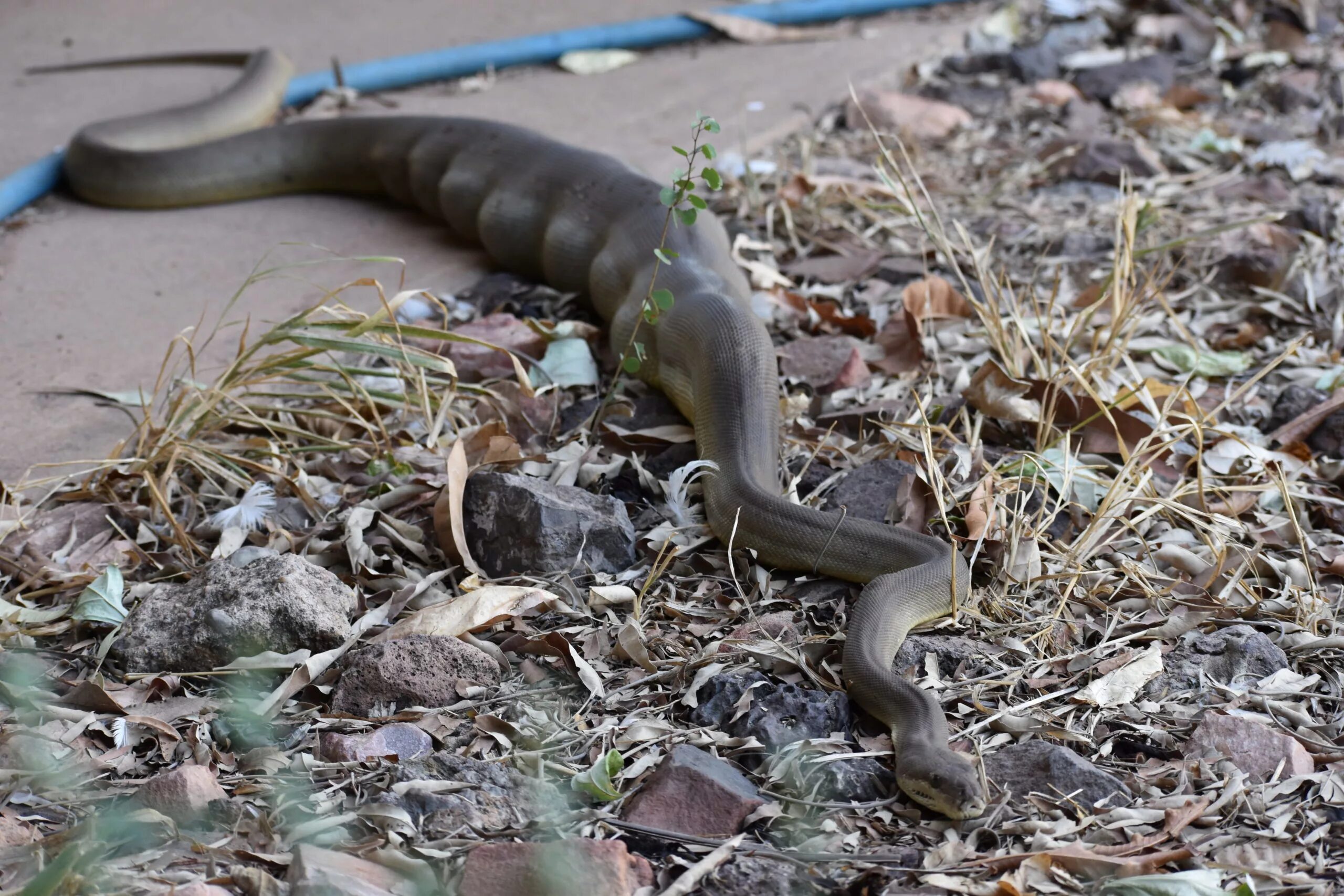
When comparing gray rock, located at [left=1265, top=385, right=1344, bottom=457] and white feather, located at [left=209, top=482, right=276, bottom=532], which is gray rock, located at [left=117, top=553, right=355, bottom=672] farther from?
gray rock, located at [left=1265, top=385, right=1344, bottom=457]

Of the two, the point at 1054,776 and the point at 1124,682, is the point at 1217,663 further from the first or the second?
the point at 1054,776

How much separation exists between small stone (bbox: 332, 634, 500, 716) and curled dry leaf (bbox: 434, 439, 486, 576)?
361 mm

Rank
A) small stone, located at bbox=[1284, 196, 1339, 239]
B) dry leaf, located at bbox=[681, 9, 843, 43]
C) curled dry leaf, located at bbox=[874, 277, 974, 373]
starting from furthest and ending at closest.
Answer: dry leaf, located at bbox=[681, 9, 843, 43], small stone, located at bbox=[1284, 196, 1339, 239], curled dry leaf, located at bbox=[874, 277, 974, 373]

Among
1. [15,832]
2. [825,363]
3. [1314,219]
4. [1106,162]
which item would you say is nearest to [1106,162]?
[1106,162]

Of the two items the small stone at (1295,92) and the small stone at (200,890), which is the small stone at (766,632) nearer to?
the small stone at (200,890)

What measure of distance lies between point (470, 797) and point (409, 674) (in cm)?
38

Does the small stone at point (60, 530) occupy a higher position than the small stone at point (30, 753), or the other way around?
the small stone at point (60, 530)

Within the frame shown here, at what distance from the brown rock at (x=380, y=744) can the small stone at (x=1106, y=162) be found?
395 centimetres

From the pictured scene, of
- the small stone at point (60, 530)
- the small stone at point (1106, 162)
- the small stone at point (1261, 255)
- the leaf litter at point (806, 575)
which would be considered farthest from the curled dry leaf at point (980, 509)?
the small stone at point (1106, 162)

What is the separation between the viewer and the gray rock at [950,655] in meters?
2.69

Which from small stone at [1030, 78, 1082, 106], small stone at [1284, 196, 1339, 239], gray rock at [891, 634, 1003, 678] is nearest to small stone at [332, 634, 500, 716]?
gray rock at [891, 634, 1003, 678]

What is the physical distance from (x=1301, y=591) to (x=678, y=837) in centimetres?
162

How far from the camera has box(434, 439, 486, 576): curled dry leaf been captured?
2994 millimetres

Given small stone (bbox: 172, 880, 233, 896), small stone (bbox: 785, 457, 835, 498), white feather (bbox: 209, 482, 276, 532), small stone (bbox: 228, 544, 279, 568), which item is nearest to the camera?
small stone (bbox: 172, 880, 233, 896)
